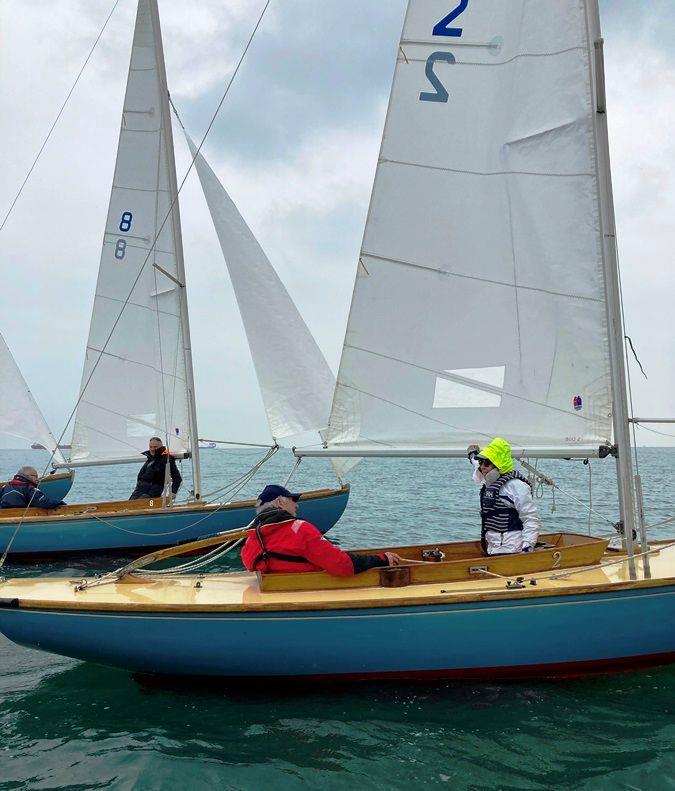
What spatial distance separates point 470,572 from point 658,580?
133cm

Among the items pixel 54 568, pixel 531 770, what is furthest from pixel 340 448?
pixel 54 568

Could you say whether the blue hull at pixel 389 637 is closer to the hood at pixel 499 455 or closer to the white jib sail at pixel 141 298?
the hood at pixel 499 455

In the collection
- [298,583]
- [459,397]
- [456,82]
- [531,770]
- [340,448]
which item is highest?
[456,82]

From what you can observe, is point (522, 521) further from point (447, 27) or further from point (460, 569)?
point (447, 27)

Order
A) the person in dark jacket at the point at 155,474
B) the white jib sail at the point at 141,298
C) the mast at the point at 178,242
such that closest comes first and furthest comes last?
the mast at the point at 178,242 → the person in dark jacket at the point at 155,474 → the white jib sail at the point at 141,298

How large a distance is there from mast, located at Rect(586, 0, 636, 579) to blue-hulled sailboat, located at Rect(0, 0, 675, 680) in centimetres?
2

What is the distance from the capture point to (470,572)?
526 centimetres

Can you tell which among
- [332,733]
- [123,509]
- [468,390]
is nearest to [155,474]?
[123,509]

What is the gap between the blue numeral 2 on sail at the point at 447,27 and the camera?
577 cm

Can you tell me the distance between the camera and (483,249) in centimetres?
578

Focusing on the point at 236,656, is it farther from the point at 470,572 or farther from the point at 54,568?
the point at 54,568

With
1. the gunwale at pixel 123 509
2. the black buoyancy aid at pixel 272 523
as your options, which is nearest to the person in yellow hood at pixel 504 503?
the black buoyancy aid at pixel 272 523

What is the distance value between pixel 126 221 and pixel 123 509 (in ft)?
17.7

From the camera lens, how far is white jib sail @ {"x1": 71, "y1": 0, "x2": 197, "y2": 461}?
11711 millimetres
